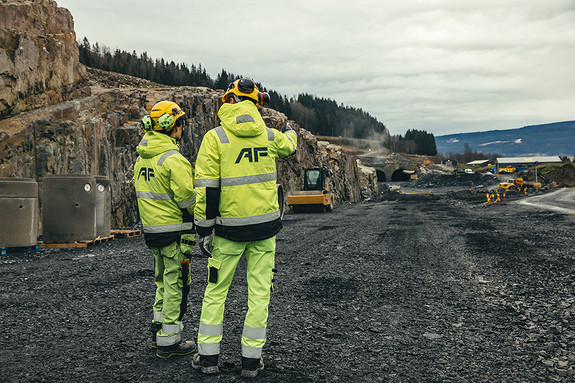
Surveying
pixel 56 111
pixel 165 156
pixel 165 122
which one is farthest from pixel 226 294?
pixel 56 111

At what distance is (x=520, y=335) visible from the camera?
14.6 ft

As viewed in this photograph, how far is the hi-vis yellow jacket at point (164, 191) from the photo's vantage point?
12.6ft

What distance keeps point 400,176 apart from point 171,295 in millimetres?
114953

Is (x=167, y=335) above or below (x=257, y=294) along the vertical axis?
below

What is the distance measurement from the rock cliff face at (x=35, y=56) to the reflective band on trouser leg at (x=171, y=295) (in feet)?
44.9

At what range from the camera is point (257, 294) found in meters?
3.45

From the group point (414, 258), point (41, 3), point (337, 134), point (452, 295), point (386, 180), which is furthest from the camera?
point (337, 134)

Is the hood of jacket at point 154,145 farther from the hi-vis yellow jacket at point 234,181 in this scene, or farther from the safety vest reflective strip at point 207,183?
the safety vest reflective strip at point 207,183

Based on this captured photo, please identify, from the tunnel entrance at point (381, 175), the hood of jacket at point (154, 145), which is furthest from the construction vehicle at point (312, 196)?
the tunnel entrance at point (381, 175)

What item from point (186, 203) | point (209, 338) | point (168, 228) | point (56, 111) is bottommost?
point (209, 338)

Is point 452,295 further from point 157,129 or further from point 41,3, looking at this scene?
point 41,3

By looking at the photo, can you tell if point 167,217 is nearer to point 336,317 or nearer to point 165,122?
point 165,122

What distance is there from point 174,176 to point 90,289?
3945 millimetres

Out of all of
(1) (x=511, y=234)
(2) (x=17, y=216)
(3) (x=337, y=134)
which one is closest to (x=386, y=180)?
(3) (x=337, y=134)
